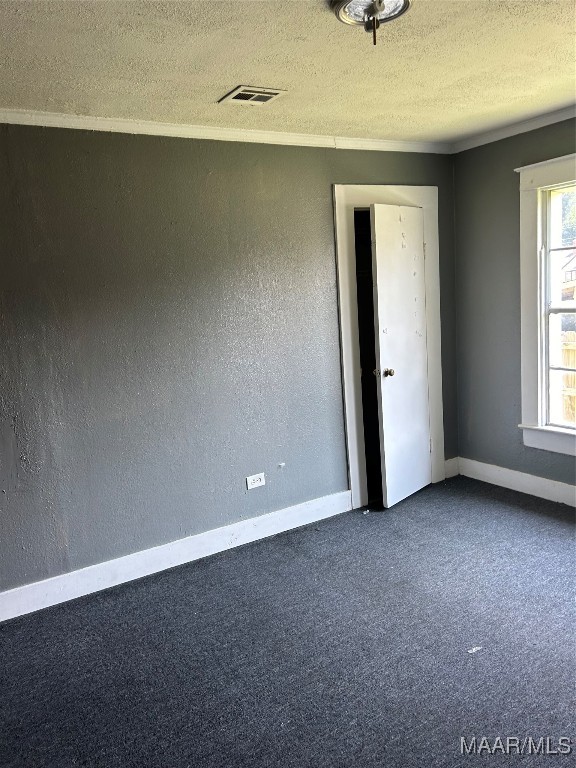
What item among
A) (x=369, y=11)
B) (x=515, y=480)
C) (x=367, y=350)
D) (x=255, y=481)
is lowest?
(x=515, y=480)

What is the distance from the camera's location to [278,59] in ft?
7.97

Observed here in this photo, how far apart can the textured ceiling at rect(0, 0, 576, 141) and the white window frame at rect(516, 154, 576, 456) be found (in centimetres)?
50

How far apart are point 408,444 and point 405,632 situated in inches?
68.9

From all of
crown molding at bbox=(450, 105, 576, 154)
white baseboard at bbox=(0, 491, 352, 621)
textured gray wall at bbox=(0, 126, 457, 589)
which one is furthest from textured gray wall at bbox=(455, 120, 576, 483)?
white baseboard at bbox=(0, 491, 352, 621)

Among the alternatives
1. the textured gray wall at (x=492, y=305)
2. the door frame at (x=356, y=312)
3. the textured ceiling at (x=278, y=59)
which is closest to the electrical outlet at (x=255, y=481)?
the door frame at (x=356, y=312)

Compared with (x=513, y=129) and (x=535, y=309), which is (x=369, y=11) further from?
(x=535, y=309)

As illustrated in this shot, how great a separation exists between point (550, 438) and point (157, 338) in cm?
257

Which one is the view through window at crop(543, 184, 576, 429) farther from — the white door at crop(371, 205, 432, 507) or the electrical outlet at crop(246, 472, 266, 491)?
the electrical outlet at crop(246, 472, 266, 491)

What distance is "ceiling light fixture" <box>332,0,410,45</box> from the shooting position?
1990 millimetres

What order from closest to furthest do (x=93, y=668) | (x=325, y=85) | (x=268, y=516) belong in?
(x=93, y=668)
(x=325, y=85)
(x=268, y=516)

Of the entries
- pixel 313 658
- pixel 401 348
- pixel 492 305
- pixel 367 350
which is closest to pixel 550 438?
pixel 492 305

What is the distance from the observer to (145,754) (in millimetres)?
2094

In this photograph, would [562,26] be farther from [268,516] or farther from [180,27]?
[268,516]

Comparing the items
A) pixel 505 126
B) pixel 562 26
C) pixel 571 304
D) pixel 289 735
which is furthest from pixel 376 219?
pixel 289 735
